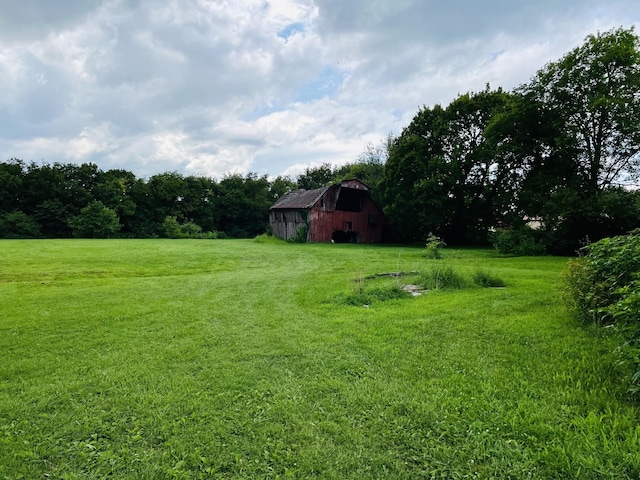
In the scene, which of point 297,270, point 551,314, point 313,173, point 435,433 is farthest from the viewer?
point 313,173

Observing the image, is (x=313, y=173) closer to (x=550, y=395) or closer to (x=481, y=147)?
(x=481, y=147)

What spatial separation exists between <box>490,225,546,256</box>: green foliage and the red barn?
15088 millimetres

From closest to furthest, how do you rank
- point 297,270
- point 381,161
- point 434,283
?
point 434,283 < point 297,270 < point 381,161

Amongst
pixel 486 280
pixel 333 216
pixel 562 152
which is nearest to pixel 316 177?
pixel 333 216

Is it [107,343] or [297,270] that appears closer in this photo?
[107,343]

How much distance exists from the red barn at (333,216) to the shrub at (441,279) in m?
21.9

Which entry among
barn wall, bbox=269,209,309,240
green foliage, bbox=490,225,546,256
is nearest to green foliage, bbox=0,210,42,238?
barn wall, bbox=269,209,309,240

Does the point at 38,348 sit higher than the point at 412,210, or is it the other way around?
the point at 412,210

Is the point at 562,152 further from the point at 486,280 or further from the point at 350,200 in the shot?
the point at 350,200

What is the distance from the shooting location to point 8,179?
1438 inches

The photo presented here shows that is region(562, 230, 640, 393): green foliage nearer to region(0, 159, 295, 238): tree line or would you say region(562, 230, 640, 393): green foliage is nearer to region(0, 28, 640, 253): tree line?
region(0, 28, 640, 253): tree line

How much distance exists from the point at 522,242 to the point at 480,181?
32.8 ft

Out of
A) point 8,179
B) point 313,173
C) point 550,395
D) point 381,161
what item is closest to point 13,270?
point 550,395

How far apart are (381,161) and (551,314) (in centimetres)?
3940
